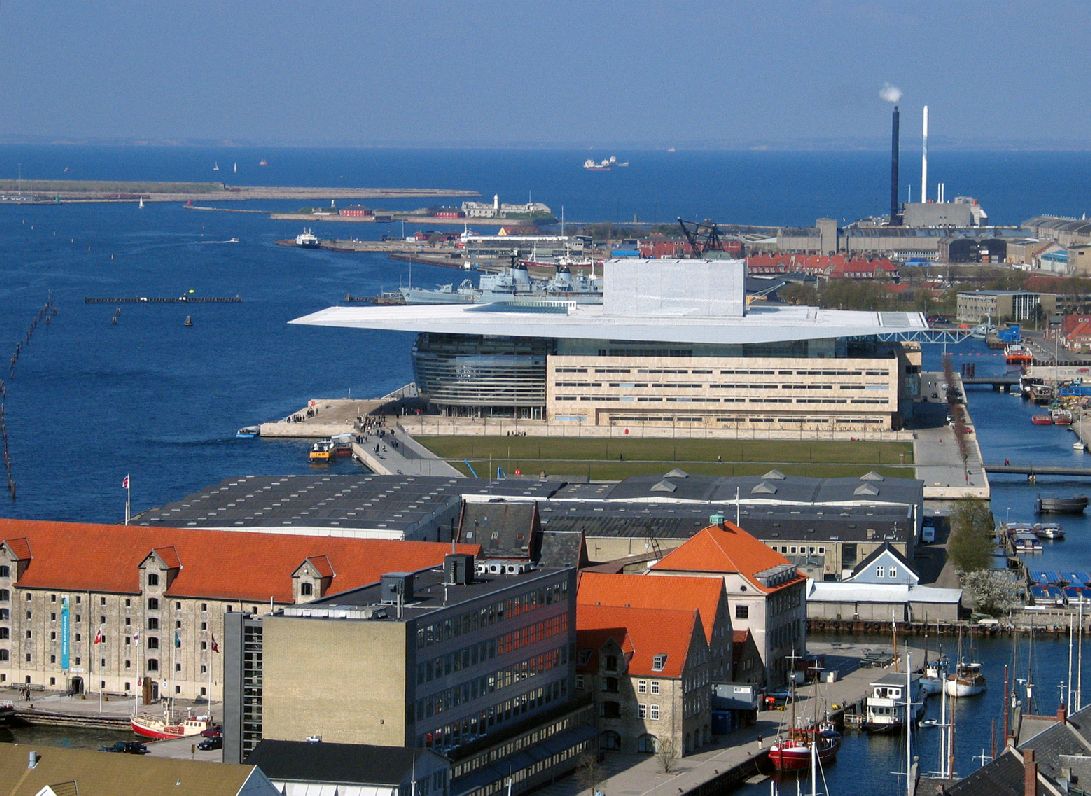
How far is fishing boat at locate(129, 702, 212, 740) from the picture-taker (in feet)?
138

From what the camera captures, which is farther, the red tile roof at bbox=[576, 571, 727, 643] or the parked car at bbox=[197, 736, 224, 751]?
the red tile roof at bbox=[576, 571, 727, 643]

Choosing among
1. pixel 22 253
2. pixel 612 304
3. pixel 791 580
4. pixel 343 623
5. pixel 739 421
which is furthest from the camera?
pixel 22 253

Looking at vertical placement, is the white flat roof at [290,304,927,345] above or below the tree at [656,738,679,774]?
above

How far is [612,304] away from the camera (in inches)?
3797

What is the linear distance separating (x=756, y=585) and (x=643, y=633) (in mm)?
4904

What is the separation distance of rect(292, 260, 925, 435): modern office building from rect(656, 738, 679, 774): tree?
4507cm

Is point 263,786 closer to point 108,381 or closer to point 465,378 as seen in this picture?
point 465,378

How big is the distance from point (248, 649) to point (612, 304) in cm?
5959

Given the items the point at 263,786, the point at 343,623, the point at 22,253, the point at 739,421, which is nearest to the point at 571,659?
the point at 343,623

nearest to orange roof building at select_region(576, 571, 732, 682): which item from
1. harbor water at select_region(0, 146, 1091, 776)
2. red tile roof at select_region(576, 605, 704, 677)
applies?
red tile roof at select_region(576, 605, 704, 677)

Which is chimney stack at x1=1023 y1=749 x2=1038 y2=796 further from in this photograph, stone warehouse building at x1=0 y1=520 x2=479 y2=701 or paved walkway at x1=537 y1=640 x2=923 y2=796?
stone warehouse building at x1=0 y1=520 x2=479 y2=701

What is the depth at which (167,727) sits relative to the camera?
42250 mm

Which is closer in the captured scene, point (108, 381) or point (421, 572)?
point (421, 572)

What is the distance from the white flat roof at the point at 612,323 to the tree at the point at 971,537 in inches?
937
